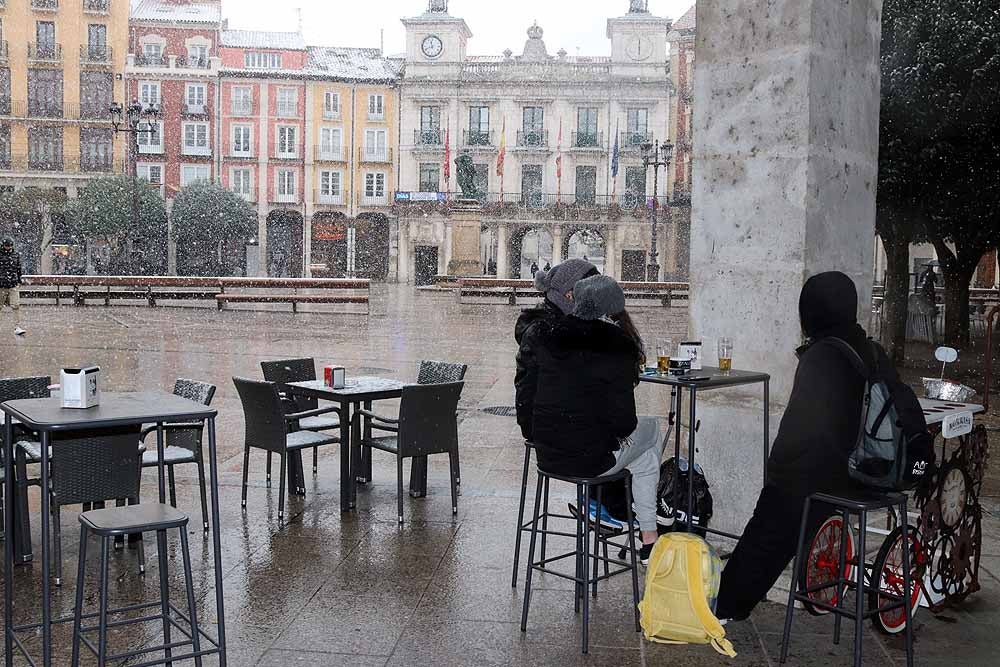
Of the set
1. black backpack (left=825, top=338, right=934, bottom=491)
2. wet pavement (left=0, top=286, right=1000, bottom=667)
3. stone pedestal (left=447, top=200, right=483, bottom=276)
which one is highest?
stone pedestal (left=447, top=200, right=483, bottom=276)

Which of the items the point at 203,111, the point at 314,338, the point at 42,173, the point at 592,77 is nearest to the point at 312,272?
the point at 203,111

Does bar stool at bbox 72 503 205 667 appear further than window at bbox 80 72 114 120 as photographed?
No

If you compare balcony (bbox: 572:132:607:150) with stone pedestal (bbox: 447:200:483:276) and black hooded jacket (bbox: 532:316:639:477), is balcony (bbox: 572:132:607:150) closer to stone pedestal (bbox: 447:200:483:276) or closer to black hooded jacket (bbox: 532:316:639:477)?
stone pedestal (bbox: 447:200:483:276)

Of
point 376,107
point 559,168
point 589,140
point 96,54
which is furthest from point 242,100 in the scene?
point 589,140

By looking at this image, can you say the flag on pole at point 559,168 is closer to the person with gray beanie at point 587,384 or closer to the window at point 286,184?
the window at point 286,184

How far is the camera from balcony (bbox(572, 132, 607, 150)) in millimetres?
53750

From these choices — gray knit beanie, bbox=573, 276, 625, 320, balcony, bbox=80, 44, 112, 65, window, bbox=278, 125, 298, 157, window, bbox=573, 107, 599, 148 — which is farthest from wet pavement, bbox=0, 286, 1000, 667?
balcony, bbox=80, 44, 112, 65

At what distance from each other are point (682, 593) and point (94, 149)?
52.7 metres

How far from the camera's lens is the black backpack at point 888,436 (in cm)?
369

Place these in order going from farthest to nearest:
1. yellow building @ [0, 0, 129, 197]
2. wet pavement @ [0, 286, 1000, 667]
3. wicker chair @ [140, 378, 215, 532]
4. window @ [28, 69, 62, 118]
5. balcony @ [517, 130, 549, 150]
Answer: balcony @ [517, 130, 549, 150] < window @ [28, 69, 62, 118] < yellow building @ [0, 0, 129, 197] < wicker chair @ [140, 378, 215, 532] < wet pavement @ [0, 286, 1000, 667]

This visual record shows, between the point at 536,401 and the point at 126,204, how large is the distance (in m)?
46.0

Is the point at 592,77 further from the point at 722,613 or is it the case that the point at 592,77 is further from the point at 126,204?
the point at 722,613

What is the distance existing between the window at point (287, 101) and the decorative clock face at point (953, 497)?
5302cm

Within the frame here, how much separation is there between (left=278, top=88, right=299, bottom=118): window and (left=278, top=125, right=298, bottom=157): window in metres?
0.70
